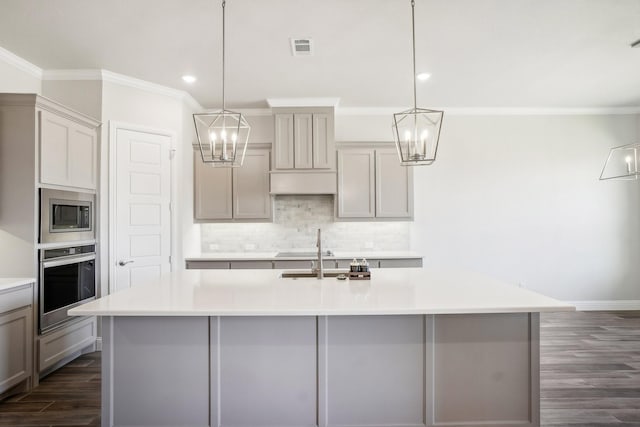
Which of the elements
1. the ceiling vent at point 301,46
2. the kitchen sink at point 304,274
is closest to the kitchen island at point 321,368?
the kitchen sink at point 304,274

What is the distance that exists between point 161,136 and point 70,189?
116 cm

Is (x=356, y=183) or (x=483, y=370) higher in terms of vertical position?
(x=356, y=183)

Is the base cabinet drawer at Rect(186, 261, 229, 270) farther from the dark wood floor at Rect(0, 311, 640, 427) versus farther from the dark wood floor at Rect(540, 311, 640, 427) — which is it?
the dark wood floor at Rect(540, 311, 640, 427)

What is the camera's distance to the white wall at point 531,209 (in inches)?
199

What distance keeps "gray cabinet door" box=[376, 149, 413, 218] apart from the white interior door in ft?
8.36

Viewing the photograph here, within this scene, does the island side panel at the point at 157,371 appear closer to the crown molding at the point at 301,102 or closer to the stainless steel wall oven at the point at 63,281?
the stainless steel wall oven at the point at 63,281

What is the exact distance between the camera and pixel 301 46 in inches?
127

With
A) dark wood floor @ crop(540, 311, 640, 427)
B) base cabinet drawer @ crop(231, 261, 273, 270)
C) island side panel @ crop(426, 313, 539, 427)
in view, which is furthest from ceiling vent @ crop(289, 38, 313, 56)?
dark wood floor @ crop(540, 311, 640, 427)

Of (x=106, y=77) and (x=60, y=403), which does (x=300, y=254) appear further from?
(x=106, y=77)

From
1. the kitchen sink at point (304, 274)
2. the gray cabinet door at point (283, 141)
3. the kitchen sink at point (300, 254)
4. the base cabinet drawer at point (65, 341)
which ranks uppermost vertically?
the gray cabinet door at point (283, 141)

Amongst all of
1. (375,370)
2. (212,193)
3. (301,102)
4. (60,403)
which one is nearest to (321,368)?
(375,370)

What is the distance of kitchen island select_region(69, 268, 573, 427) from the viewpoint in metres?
2.04

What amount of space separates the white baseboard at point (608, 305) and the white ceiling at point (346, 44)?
9.26 feet

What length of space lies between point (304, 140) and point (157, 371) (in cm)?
320
